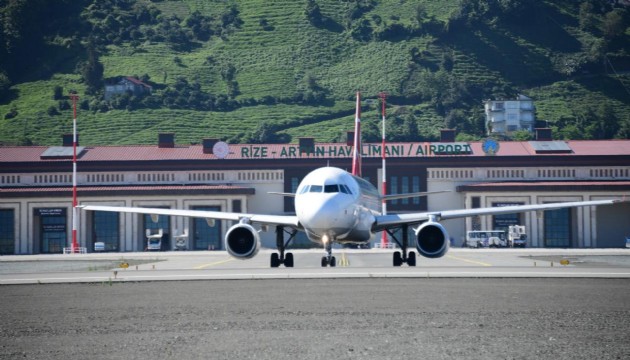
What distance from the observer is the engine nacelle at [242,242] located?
→ 38531mm

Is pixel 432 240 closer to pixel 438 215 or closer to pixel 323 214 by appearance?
pixel 438 215

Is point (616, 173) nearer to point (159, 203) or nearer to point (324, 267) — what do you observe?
point (159, 203)

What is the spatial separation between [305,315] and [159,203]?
274 ft

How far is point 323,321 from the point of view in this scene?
18953 mm

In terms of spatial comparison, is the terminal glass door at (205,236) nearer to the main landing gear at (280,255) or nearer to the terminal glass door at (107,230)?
the terminal glass door at (107,230)

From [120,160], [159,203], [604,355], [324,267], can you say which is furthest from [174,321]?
[120,160]

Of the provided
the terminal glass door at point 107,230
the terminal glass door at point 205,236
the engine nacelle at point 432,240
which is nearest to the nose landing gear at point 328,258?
the engine nacelle at point 432,240

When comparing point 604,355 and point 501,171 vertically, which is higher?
point 501,171

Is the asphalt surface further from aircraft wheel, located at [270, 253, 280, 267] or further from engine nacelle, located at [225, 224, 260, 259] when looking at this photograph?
aircraft wheel, located at [270, 253, 280, 267]

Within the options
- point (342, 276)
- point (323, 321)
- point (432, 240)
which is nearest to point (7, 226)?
point (432, 240)

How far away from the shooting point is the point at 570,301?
2270cm

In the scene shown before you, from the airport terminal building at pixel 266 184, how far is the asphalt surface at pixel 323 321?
238 feet

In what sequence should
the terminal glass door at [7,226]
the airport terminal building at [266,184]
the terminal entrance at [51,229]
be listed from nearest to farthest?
1. the airport terminal building at [266,184]
2. the terminal glass door at [7,226]
3. the terminal entrance at [51,229]

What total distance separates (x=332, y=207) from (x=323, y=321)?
1774 centimetres
